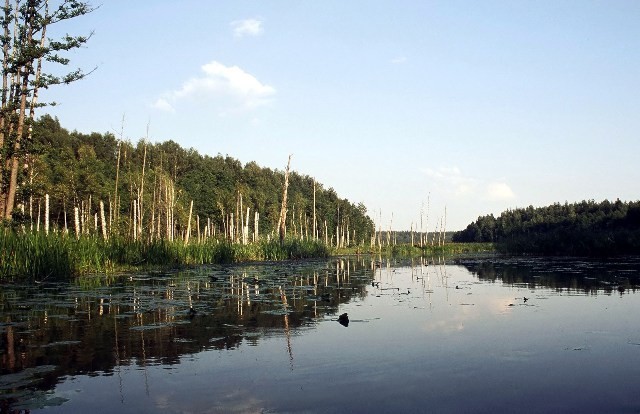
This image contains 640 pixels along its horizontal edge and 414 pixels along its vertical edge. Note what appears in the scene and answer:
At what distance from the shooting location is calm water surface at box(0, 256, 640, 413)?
4828 millimetres

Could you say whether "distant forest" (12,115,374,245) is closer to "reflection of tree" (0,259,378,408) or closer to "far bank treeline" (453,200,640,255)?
"reflection of tree" (0,259,378,408)

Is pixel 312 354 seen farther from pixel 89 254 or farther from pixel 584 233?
pixel 584 233

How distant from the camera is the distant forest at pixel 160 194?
45.8 metres

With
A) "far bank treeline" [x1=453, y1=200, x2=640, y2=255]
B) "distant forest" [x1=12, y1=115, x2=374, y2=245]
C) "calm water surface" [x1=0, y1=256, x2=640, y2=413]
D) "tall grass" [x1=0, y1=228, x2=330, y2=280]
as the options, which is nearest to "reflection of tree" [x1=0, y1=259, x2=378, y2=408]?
"calm water surface" [x1=0, y1=256, x2=640, y2=413]

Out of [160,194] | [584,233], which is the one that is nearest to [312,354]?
[160,194]

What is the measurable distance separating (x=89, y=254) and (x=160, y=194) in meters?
21.2

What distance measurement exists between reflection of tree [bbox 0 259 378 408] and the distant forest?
1186cm

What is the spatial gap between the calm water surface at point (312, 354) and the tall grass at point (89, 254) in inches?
181

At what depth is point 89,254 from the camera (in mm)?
20203

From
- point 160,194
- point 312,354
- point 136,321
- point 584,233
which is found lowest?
point 312,354

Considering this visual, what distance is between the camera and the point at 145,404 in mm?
4707

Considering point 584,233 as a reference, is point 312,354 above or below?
below

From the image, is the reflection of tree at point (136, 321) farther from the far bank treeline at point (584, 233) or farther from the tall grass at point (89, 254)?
the far bank treeline at point (584, 233)

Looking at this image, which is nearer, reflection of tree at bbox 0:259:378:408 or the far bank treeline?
reflection of tree at bbox 0:259:378:408
